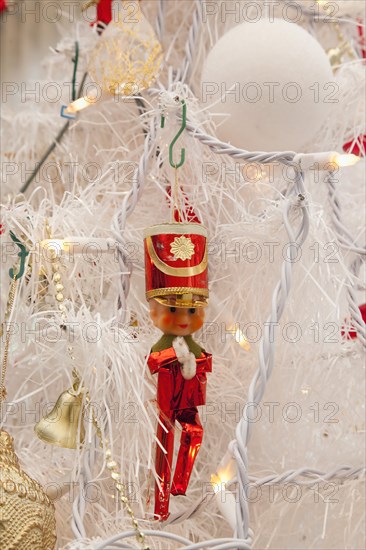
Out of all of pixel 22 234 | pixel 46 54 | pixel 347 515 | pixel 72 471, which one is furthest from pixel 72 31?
pixel 347 515

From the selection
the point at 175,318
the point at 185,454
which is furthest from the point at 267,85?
the point at 185,454

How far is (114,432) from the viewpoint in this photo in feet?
2.21

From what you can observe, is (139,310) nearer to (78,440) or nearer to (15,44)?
(78,440)

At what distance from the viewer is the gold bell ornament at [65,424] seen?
0.64 meters

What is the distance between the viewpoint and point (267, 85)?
69 centimetres

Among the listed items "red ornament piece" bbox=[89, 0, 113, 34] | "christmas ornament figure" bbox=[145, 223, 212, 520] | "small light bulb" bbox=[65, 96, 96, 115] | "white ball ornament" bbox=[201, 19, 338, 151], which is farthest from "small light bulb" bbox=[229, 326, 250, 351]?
"red ornament piece" bbox=[89, 0, 113, 34]

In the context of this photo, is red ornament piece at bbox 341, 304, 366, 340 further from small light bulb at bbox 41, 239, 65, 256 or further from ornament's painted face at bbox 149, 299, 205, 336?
small light bulb at bbox 41, 239, 65, 256

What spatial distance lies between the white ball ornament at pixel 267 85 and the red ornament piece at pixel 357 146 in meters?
0.12

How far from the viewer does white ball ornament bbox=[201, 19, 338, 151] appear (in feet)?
2.27

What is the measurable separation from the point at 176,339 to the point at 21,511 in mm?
197

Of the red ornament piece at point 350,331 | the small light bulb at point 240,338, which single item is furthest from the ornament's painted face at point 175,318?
the red ornament piece at point 350,331

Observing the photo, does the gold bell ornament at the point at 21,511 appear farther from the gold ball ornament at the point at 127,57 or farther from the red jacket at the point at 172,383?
the gold ball ornament at the point at 127,57

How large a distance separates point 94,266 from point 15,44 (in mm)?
639

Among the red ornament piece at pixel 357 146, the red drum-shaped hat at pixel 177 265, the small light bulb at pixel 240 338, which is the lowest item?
the small light bulb at pixel 240 338
